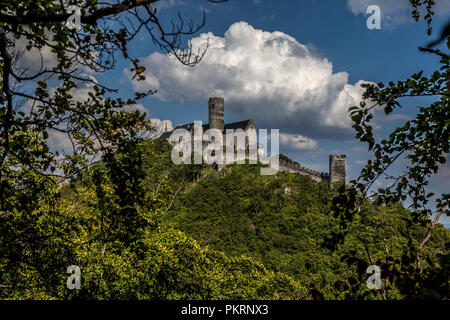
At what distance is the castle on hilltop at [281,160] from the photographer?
59.2m

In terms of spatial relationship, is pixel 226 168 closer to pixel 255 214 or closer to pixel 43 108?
pixel 255 214

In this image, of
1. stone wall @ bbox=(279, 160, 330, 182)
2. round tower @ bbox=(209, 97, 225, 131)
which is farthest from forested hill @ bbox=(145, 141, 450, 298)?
round tower @ bbox=(209, 97, 225, 131)

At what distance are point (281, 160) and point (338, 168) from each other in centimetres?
1055

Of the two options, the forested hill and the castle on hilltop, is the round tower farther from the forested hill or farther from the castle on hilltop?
the forested hill

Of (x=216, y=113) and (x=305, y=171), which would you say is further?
(x=216, y=113)

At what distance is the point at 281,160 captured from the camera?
64125 mm

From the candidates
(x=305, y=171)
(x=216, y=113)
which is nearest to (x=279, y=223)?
(x=305, y=171)

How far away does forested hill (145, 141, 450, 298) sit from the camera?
4134cm

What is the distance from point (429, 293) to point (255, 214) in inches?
2033

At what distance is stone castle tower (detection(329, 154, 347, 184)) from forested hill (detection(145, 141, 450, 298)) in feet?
6.98

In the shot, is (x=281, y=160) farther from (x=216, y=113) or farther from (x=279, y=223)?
(x=216, y=113)

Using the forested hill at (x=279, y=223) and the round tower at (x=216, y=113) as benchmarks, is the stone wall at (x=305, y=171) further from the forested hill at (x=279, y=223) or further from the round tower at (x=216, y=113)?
the round tower at (x=216, y=113)

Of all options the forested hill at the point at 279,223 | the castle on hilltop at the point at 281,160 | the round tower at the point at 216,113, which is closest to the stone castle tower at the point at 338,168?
the castle on hilltop at the point at 281,160

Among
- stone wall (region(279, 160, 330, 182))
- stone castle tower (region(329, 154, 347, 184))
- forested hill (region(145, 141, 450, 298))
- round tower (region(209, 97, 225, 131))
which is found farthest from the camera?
round tower (region(209, 97, 225, 131))
